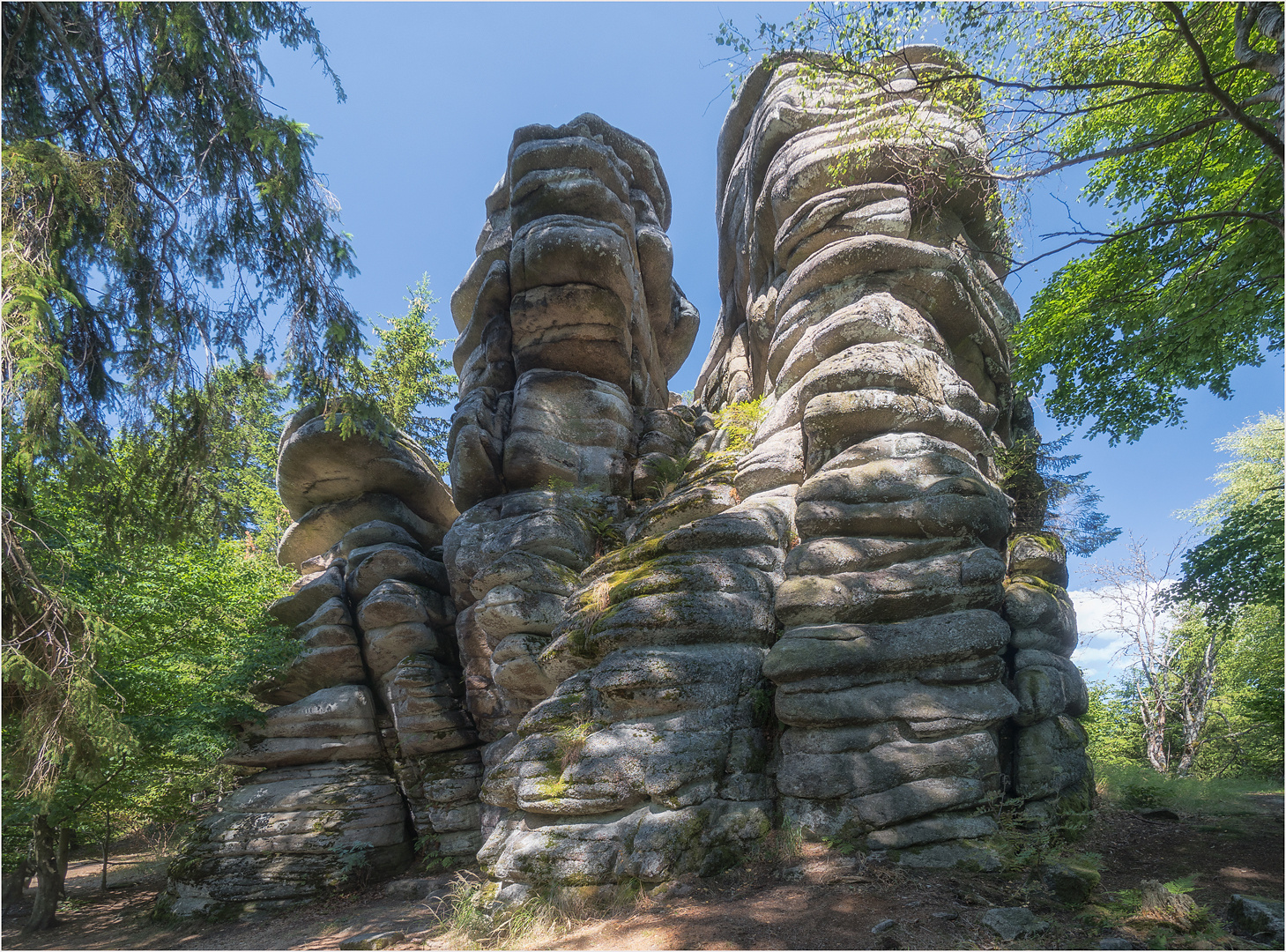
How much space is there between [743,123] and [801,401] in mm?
11014

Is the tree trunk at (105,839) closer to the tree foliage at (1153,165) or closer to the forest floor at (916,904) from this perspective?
the forest floor at (916,904)

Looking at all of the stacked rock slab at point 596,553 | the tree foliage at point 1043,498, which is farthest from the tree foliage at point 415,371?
the tree foliage at point 1043,498

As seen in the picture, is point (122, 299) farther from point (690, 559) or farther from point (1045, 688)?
point (1045, 688)

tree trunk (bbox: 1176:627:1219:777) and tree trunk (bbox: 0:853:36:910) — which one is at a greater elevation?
tree trunk (bbox: 1176:627:1219:777)

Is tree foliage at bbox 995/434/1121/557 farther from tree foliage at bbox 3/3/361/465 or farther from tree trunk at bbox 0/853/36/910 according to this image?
tree trunk at bbox 0/853/36/910

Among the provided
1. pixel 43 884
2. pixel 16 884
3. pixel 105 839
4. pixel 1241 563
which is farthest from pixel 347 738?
pixel 1241 563

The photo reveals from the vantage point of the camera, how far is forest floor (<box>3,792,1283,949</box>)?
4.70 meters

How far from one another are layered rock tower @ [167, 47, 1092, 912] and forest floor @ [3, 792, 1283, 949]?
0.42m

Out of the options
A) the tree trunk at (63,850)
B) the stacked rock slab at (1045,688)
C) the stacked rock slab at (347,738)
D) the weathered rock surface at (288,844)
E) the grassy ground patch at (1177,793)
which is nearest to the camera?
the stacked rock slab at (1045,688)

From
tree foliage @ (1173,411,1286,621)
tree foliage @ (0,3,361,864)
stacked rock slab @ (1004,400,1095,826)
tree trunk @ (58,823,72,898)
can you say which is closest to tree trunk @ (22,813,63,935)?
tree trunk @ (58,823,72,898)

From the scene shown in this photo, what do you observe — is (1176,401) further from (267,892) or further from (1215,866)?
(267,892)

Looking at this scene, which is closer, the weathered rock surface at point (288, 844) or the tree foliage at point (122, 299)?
the tree foliage at point (122, 299)

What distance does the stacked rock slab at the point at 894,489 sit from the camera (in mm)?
6641

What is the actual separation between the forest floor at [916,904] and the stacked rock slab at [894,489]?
0.63 meters
